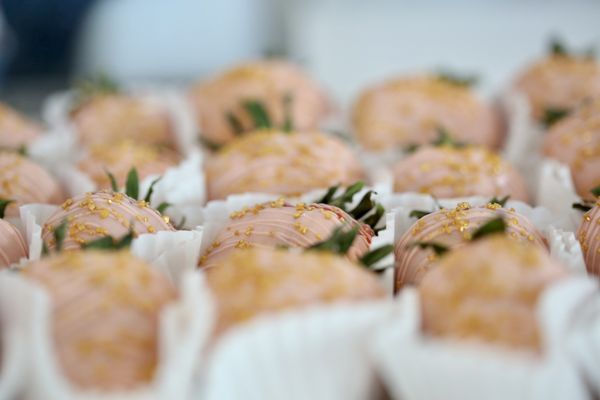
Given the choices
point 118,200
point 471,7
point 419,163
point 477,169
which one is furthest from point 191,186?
point 471,7

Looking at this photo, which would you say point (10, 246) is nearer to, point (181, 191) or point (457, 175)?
point (181, 191)

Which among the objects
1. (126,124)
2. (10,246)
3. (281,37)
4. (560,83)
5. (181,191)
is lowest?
(10,246)

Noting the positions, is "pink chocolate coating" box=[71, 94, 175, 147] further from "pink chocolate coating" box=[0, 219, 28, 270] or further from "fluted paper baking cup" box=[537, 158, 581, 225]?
"fluted paper baking cup" box=[537, 158, 581, 225]

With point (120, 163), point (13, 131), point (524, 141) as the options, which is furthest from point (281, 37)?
point (120, 163)

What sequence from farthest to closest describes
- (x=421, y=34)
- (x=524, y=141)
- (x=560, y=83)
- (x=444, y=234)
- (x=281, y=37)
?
(x=281, y=37), (x=421, y=34), (x=560, y=83), (x=524, y=141), (x=444, y=234)

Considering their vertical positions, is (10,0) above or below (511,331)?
above

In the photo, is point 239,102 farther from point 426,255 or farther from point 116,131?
point 426,255
